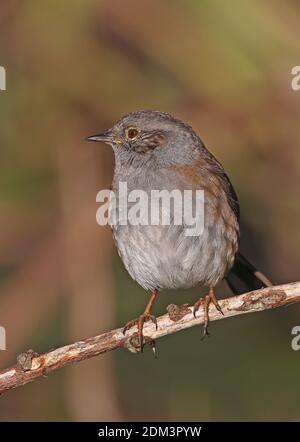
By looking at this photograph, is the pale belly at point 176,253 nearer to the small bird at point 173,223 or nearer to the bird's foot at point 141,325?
the small bird at point 173,223

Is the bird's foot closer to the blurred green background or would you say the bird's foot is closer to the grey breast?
the grey breast

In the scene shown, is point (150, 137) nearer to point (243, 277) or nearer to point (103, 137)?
point (103, 137)

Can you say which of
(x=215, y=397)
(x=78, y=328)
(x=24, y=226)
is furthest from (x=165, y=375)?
(x=24, y=226)

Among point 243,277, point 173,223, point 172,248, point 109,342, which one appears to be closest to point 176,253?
point 172,248

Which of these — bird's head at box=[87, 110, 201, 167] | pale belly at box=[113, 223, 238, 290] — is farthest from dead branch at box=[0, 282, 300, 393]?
bird's head at box=[87, 110, 201, 167]

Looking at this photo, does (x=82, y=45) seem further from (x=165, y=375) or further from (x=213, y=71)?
(x=165, y=375)
